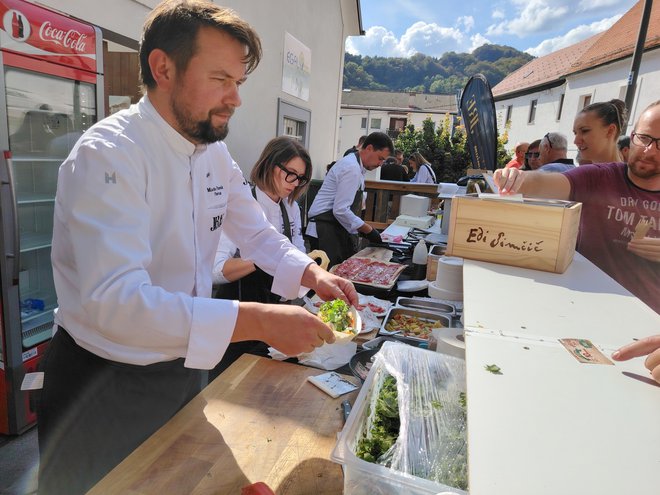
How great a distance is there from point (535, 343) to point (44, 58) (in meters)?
3.36

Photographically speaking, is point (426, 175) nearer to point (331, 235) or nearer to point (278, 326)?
point (331, 235)

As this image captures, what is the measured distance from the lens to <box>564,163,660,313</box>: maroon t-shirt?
6.88ft

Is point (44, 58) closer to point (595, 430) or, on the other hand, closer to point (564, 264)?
point (564, 264)

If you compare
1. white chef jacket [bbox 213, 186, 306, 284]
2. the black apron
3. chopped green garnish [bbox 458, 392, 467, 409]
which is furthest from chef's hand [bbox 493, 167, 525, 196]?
the black apron

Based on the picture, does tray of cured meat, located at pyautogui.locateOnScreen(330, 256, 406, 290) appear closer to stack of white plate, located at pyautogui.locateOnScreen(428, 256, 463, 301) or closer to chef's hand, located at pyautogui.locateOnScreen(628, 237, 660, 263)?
stack of white plate, located at pyautogui.locateOnScreen(428, 256, 463, 301)

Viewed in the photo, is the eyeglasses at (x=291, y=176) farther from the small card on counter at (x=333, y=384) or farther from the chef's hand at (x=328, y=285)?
the small card on counter at (x=333, y=384)

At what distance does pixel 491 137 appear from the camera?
4.75 metres

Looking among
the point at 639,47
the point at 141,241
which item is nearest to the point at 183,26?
the point at 141,241

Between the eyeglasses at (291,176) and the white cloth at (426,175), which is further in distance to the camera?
the white cloth at (426,175)

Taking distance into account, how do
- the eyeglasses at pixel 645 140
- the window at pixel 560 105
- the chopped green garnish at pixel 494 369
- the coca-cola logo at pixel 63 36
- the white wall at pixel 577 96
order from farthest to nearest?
the window at pixel 560 105 → the white wall at pixel 577 96 → the coca-cola logo at pixel 63 36 → the eyeglasses at pixel 645 140 → the chopped green garnish at pixel 494 369

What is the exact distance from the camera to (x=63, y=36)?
2.89 meters

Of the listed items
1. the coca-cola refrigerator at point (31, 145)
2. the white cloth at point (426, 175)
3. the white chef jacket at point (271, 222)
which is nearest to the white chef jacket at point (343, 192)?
the white chef jacket at point (271, 222)

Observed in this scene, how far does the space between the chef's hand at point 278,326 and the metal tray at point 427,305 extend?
5.94 ft

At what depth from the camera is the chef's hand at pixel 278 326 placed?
121 centimetres
